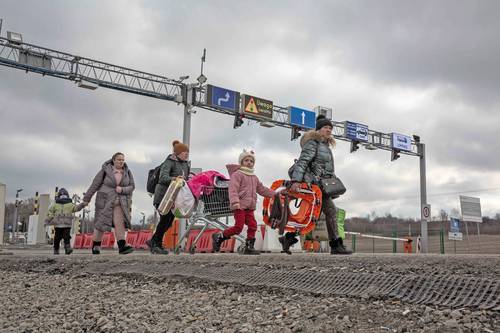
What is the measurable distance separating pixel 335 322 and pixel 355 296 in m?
0.58

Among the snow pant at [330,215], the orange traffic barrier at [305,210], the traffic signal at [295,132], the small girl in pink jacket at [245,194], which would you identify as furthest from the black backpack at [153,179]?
the traffic signal at [295,132]

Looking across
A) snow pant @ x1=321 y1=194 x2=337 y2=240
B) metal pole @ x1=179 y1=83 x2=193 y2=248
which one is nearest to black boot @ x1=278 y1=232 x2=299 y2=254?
snow pant @ x1=321 y1=194 x2=337 y2=240

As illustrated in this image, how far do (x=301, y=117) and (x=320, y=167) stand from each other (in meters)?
20.9

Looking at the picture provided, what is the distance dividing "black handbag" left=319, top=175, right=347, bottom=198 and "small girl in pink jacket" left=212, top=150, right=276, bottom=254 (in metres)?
0.90

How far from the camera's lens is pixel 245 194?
7988 mm

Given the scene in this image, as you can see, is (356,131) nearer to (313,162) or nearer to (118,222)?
(118,222)

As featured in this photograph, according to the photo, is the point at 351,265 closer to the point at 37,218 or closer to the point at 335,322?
the point at 335,322

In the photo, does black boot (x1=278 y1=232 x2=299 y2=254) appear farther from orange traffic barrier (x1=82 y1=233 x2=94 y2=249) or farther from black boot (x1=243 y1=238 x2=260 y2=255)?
orange traffic barrier (x1=82 y1=233 x2=94 y2=249)

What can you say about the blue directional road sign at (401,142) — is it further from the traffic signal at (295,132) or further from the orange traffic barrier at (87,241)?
the orange traffic barrier at (87,241)

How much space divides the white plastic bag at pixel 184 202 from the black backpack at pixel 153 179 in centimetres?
64

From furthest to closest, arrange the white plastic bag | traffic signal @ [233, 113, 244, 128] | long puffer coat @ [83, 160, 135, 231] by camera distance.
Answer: traffic signal @ [233, 113, 244, 128] → long puffer coat @ [83, 160, 135, 231] → the white plastic bag

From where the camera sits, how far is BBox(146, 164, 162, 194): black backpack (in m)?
9.55

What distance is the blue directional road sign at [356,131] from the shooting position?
102ft

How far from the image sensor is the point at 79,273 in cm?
624
